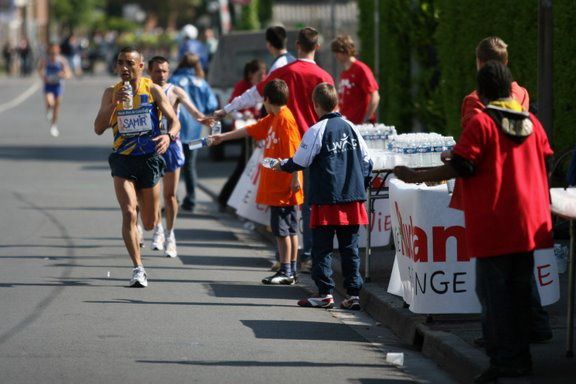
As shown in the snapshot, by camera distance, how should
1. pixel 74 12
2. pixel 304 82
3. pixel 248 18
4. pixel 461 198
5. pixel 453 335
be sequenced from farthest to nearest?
pixel 74 12, pixel 248 18, pixel 304 82, pixel 453 335, pixel 461 198

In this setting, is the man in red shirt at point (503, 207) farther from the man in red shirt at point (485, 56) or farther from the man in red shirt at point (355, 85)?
the man in red shirt at point (355, 85)

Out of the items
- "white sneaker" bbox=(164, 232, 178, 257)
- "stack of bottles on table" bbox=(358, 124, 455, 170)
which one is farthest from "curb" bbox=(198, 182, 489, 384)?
"white sneaker" bbox=(164, 232, 178, 257)

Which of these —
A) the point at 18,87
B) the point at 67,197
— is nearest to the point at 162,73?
the point at 67,197

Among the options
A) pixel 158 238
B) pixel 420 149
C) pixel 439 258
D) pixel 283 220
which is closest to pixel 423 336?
pixel 439 258

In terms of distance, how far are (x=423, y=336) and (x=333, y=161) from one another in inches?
69.8

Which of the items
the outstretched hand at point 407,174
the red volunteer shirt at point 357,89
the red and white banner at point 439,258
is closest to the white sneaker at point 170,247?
the red volunteer shirt at point 357,89

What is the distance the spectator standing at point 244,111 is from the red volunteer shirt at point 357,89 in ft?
3.72

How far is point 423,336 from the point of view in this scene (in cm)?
945

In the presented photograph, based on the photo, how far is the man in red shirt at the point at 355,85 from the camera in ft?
50.2

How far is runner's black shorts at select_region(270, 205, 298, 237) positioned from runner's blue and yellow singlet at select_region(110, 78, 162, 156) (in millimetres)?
1149

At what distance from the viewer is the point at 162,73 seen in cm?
1392

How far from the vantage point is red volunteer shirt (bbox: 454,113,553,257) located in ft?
25.2

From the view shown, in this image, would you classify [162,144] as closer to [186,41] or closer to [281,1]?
[186,41]

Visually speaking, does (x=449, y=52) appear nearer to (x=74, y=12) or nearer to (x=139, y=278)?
(x=139, y=278)
